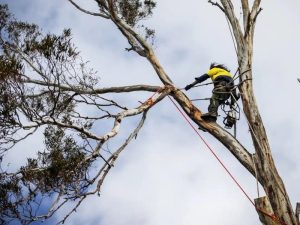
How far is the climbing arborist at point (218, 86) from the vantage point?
6832 millimetres

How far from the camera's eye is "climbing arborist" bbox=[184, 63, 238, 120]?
6832mm

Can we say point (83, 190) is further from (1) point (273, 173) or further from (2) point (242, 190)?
(1) point (273, 173)

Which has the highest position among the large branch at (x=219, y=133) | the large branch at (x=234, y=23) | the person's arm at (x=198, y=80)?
the large branch at (x=234, y=23)

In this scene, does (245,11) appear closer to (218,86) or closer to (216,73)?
(216,73)

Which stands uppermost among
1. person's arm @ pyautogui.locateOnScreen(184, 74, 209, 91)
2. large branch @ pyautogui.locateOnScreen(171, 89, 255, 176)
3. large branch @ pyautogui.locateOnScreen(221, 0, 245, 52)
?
large branch @ pyautogui.locateOnScreen(221, 0, 245, 52)

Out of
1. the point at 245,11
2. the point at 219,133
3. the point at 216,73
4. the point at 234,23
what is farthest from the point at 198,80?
the point at 245,11

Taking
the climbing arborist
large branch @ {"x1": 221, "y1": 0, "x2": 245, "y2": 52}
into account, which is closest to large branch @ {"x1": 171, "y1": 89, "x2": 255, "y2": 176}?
the climbing arborist

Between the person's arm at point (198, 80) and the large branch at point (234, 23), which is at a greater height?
the large branch at point (234, 23)

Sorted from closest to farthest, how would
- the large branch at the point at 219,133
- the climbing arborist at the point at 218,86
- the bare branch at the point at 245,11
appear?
the large branch at the point at 219,133 < the climbing arborist at the point at 218,86 < the bare branch at the point at 245,11

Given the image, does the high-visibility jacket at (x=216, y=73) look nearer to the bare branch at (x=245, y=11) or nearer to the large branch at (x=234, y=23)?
the large branch at (x=234, y=23)

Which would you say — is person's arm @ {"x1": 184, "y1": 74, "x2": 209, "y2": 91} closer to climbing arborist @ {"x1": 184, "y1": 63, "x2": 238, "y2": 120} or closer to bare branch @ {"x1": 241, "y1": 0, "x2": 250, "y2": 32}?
climbing arborist @ {"x1": 184, "y1": 63, "x2": 238, "y2": 120}

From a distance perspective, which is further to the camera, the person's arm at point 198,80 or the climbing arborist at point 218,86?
the person's arm at point 198,80

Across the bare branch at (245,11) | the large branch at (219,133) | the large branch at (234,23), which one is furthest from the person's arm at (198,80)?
the bare branch at (245,11)

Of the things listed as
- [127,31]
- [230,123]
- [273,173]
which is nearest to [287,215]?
[273,173]
